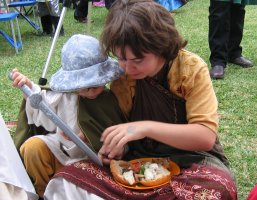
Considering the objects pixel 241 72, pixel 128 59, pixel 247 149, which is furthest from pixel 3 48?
pixel 128 59

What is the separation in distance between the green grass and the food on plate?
441mm

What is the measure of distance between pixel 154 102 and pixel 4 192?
60cm

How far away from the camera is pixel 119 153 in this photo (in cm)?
156

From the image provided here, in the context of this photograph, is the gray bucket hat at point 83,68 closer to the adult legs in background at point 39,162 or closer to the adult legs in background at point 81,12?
the adult legs in background at point 39,162

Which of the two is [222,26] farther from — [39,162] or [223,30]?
[39,162]

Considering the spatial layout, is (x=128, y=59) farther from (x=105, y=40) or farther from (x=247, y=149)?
(x=247, y=149)

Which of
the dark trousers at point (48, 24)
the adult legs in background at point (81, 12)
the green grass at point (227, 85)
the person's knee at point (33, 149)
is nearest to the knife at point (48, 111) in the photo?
the person's knee at point (33, 149)

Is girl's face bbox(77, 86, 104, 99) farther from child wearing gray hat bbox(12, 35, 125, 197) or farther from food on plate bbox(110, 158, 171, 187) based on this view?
food on plate bbox(110, 158, 171, 187)

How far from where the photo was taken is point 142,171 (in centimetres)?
154

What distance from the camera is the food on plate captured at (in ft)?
4.88

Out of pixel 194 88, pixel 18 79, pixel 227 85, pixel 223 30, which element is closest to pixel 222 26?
pixel 223 30

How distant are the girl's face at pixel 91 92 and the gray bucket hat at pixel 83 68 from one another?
66 mm

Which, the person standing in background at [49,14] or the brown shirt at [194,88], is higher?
the brown shirt at [194,88]

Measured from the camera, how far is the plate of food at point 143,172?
4.87ft
